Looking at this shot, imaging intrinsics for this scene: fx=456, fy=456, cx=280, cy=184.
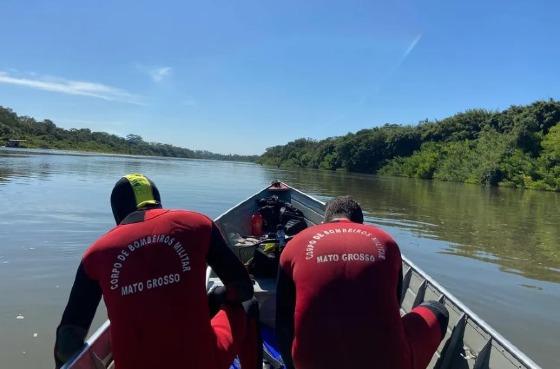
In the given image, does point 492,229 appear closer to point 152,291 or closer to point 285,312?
point 285,312

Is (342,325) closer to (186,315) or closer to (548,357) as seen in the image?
(186,315)

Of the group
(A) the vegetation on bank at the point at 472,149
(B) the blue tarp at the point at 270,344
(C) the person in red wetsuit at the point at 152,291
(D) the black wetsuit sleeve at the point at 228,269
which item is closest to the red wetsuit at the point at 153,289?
(C) the person in red wetsuit at the point at 152,291

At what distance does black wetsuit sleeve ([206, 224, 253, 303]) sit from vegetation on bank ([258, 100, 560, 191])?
44261 millimetres

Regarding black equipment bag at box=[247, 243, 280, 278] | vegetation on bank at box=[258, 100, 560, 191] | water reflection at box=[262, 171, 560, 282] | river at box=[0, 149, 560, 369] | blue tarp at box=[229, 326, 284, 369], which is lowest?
river at box=[0, 149, 560, 369]

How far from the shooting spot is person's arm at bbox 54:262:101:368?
7.52ft

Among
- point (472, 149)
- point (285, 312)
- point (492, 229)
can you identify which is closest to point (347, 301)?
point (285, 312)

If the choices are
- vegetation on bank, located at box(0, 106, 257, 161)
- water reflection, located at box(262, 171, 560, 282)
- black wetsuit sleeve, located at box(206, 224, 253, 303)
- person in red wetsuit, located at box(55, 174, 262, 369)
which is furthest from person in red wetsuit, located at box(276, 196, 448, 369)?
vegetation on bank, located at box(0, 106, 257, 161)

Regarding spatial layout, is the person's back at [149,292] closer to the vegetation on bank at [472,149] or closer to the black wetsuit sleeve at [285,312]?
the black wetsuit sleeve at [285,312]

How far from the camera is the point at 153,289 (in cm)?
216

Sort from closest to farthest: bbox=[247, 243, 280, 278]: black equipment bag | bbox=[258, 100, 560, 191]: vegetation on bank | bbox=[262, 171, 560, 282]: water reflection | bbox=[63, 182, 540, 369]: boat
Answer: bbox=[63, 182, 540, 369]: boat → bbox=[247, 243, 280, 278]: black equipment bag → bbox=[262, 171, 560, 282]: water reflection → bbox=[258, 100, 560, 191]: vegetation on bank

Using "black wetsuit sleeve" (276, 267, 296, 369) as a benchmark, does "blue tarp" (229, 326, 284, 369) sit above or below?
below

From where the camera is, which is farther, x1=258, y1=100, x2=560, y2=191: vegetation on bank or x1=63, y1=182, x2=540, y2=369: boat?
x1=258, y1=100, x2=560, y2=191: vegetation on bank

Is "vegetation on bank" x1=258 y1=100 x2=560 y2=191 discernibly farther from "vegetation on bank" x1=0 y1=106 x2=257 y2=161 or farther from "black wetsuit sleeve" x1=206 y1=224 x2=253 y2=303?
"vegetation on bank" x1=0 y1=106 x2=257 y2=161

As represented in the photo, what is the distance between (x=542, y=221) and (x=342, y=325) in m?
18.4
